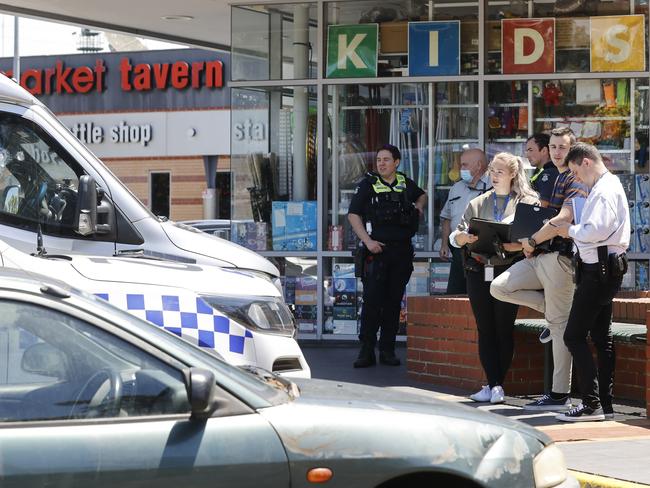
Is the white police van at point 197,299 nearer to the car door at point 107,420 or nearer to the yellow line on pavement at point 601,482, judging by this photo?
the yellow line on pavement at point 601,482

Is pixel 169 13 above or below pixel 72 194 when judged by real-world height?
above

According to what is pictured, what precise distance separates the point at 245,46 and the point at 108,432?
10.1 metres

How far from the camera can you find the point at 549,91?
13.1m

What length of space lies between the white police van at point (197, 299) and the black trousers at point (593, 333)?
2217mm

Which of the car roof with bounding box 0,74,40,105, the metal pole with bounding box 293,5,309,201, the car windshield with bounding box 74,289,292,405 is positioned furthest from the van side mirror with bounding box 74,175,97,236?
the metal pole with bounding box 293,5,309,201

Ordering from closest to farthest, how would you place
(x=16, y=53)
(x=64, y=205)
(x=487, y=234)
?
(x=64, y=205)
(x=487, y=234)
(x=16, y=53)

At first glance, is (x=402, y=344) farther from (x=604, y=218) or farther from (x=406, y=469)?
(x=406, y=469)

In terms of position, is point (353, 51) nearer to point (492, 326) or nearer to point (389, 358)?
point (389, 358)

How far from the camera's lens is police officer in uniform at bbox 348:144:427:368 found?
1135 centimetres

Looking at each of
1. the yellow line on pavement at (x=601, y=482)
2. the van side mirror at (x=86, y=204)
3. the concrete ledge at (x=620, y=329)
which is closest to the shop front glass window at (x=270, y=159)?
the concrete ledge at (x=620, y=329)

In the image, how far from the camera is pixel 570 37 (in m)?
13.0

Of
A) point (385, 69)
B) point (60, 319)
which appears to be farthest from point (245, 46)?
point (60, 319)

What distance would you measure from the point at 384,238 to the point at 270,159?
2.70 metres

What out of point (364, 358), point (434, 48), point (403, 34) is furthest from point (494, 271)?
point (403, 34)
